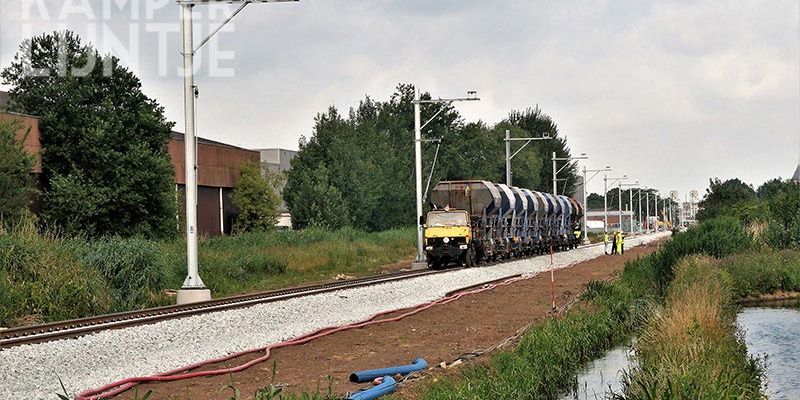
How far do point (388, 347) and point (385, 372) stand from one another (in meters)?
4.54

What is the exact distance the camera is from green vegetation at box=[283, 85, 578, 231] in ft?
236

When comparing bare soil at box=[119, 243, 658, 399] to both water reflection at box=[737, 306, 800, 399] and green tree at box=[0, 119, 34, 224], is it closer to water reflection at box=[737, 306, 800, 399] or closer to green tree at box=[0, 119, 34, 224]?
water reflection at box=[737, 306, 800, 399]

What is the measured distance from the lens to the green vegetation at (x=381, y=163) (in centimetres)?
7200

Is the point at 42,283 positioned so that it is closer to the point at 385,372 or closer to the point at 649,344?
the point at 385,372

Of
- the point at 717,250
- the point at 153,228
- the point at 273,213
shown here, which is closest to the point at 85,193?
the point at 153,228

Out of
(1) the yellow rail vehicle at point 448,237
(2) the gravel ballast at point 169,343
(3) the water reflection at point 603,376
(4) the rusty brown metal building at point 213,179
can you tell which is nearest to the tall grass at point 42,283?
(2) the gravel ballast at point 169,343

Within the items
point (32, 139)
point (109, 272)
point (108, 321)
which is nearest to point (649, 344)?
point (108, 321)

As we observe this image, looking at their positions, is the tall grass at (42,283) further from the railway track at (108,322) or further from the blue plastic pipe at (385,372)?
the blue plastic pipe at (385,372)

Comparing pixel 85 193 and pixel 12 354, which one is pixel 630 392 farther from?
pixel 85 193

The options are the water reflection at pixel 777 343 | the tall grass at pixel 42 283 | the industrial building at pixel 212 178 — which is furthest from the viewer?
the industrial building at pixel 212 178

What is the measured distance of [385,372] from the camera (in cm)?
1488

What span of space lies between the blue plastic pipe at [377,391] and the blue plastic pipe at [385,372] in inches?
15.9

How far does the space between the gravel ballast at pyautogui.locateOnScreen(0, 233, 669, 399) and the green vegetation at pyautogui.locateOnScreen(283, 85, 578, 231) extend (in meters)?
41.2

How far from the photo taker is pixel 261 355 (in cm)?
1744
